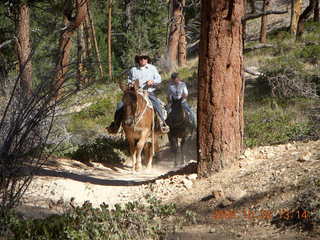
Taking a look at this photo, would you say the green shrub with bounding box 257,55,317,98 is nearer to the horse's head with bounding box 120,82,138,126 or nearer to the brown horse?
the brown horse

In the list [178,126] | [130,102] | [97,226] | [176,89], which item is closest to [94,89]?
[97,226]

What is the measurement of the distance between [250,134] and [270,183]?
7100 mm

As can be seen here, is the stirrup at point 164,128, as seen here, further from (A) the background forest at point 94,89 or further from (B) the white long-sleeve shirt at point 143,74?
(A) the background forest at point 94,89

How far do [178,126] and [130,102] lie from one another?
6.78 ft

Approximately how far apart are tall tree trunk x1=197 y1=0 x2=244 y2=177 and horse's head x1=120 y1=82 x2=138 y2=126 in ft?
14.2

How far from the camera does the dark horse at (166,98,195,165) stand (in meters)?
14.6

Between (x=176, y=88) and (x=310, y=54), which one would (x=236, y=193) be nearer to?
(x=176, y=88)

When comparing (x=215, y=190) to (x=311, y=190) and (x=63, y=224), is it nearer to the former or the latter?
(x=311, y=190)

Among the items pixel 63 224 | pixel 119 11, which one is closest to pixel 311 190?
pixel 63 224

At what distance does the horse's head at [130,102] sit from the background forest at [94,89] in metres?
0.98

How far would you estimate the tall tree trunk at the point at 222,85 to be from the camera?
28.4ft

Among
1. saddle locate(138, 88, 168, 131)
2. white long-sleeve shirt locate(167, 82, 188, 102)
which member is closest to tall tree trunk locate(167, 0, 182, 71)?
white long-sleeve shirt locate(167, 82, 188, 102)

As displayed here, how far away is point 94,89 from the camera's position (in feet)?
26.2

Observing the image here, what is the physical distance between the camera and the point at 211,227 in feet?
22.6
